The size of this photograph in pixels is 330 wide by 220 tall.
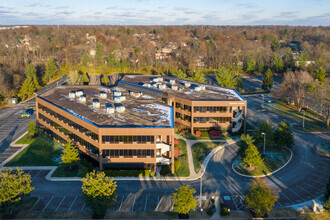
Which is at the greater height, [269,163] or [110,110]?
[110,110]

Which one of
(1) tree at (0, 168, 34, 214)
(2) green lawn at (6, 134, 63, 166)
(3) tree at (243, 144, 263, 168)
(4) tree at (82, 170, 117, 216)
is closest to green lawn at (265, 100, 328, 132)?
(3) tree at (243, 144, 263, 168)

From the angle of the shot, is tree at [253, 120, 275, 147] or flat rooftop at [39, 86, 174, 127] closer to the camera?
flat rooftop at [39, 86, 174, 127]

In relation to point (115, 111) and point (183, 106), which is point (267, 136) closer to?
point (183, 106)

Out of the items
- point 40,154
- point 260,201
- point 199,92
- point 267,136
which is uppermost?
point 199,92

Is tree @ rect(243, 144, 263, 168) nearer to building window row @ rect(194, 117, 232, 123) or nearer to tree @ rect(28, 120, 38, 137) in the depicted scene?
building window row @ rect(194, 117, 232, 123)

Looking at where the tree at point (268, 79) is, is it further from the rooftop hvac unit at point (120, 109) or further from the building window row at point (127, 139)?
the building window row at point (127, 139)

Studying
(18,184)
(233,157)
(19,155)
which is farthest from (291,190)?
(19,155)

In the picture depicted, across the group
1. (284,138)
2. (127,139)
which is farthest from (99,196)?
(284,138)
